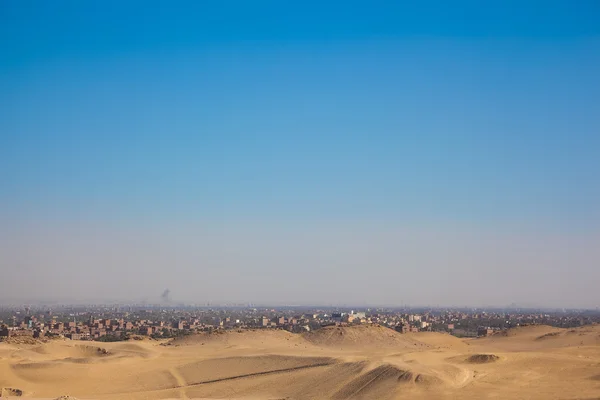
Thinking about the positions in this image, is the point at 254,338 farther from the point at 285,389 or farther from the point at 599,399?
the point at 599,399

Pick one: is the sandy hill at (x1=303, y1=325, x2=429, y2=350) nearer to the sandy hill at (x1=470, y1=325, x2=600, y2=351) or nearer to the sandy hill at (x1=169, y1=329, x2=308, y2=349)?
the sandy hill at (x1=169, y1=329, x2=308, y2=349)

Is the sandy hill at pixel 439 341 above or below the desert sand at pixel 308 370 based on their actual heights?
above

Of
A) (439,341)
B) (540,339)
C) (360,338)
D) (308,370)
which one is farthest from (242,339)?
(540,339)

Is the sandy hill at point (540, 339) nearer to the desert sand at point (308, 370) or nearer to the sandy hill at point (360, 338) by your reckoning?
the desert sand at point (308, 370)

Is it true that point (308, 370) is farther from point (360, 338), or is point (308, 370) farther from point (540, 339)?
point (540, 339)

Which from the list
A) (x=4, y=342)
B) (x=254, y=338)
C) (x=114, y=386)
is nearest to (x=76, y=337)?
(x=4, y=342)

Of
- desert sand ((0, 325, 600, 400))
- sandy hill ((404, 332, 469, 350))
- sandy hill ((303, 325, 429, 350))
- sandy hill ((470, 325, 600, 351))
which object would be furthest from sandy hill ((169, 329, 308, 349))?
sandy hill ((470, 325, 600, 351))

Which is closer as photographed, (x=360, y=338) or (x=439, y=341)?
(x=360, y=338)

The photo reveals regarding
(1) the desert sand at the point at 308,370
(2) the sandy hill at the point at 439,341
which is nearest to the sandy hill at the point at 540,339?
(1) the desert sand at the point at 308,370
